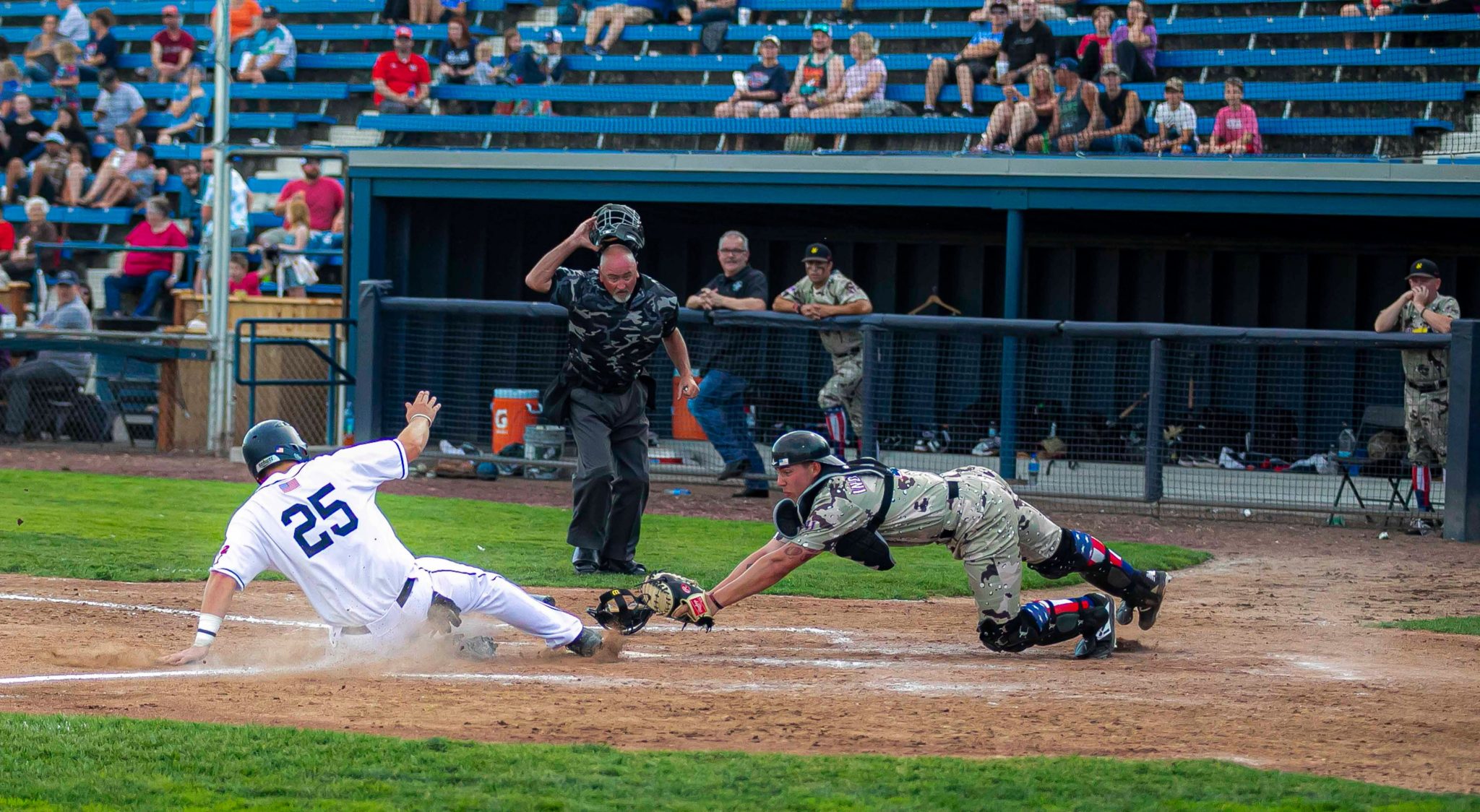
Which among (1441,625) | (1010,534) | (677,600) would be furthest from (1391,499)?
Result: (677,600)

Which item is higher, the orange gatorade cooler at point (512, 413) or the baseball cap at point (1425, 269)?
the baseball cap at point (1425, 269)

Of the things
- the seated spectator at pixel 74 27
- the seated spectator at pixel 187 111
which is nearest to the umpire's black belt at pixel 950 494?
the seated spectator at pixel 187 111

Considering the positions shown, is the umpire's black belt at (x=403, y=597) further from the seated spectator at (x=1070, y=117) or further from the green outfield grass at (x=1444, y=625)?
the seated spectator at (x=1070, y=117)

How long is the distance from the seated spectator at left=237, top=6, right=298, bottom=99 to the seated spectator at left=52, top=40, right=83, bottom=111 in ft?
8.18

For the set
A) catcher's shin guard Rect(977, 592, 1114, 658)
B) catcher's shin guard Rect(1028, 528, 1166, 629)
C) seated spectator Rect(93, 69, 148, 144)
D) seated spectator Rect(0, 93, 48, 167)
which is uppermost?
seated spectator Rect(93, 69, 148, 144)

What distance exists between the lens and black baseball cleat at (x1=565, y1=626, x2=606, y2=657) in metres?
6.36

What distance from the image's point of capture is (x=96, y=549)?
928 cm

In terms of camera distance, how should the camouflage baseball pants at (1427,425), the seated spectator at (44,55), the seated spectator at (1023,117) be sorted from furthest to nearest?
the seated spectator at (44,55) → the seated spectator at (1023,117) → the camouflage baseball pants at (1427,425)

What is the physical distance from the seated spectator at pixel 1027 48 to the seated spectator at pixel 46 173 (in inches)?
471

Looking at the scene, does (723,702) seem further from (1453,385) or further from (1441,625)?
(1453,385)

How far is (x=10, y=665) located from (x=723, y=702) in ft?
9.02

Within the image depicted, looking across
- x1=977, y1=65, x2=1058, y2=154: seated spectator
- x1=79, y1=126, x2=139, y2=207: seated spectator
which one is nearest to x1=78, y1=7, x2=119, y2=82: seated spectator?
x1=79, y1=126, x2=139, y2=207: seated spectator

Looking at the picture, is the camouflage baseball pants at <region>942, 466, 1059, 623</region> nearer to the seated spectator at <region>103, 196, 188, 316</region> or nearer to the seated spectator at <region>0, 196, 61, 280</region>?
the seated spectator at <region>103, 196, 188, 316</region>

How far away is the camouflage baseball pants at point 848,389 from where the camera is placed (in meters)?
12.4
